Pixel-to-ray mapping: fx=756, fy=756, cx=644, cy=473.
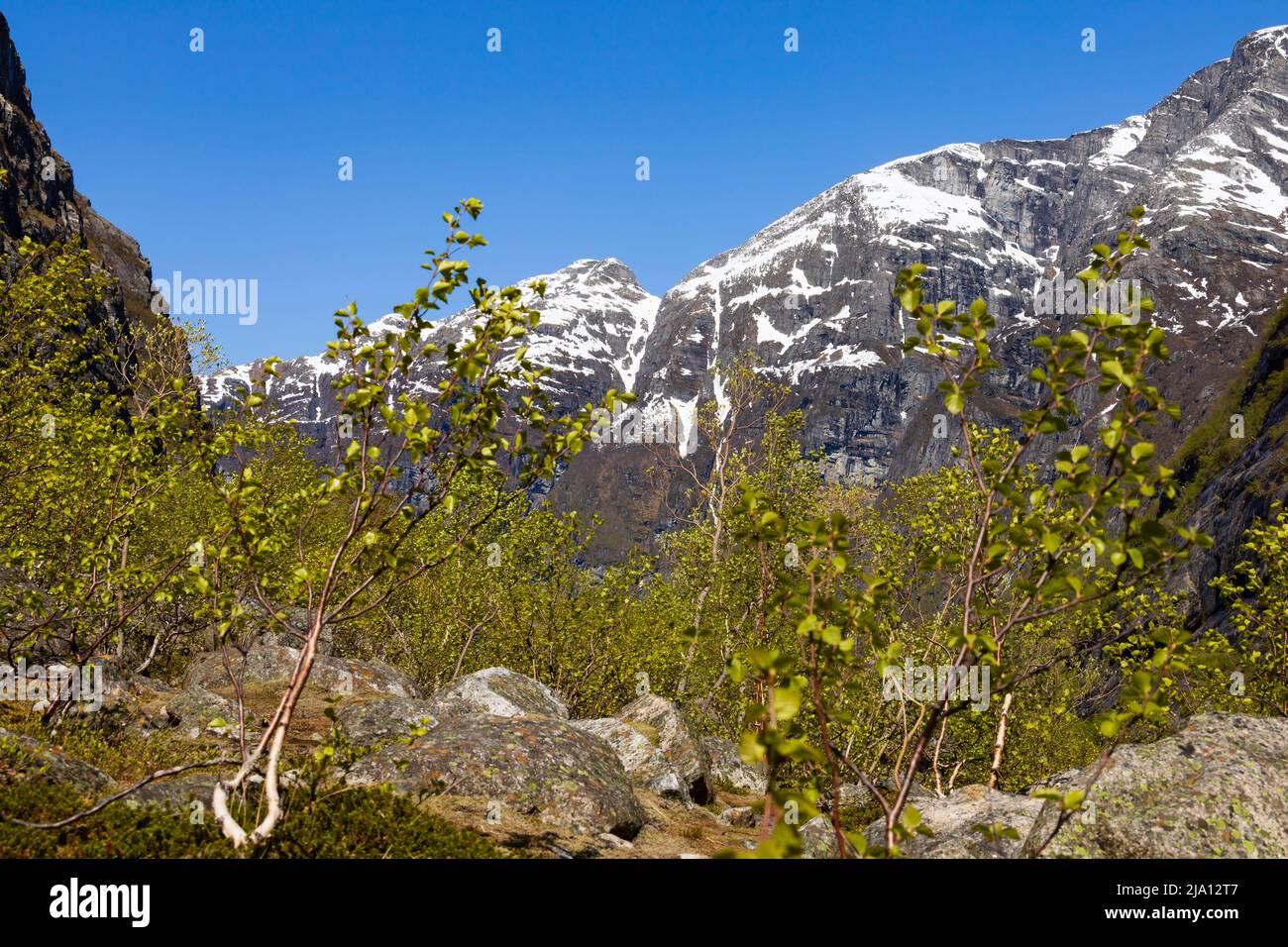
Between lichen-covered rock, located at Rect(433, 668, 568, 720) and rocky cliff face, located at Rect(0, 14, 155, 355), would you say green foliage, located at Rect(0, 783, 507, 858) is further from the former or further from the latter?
rocky cliff face, located at Rect(0, 14, 155, 355)

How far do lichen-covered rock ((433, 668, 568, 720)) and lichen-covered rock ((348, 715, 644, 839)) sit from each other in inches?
208

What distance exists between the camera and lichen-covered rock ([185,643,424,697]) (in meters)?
30.5

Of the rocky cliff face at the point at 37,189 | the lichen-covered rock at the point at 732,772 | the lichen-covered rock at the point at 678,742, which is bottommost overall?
the lichen-covered rock at the point at 732,772

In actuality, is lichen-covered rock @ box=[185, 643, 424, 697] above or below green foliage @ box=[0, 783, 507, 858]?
below

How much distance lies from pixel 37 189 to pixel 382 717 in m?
179

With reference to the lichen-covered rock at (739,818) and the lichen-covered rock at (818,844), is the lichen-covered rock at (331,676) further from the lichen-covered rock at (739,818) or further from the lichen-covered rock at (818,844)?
the lichen-covered rock at (818,844)

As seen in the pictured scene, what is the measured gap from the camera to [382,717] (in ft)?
59.2

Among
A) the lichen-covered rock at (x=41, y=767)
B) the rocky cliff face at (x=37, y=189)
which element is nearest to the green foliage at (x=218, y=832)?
the lichen-covered rock at (x=41, y=767)

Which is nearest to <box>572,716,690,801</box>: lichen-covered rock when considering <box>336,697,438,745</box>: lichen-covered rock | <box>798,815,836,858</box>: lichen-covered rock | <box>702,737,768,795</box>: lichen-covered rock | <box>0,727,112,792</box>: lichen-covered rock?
<box>336,697,438,745</box>: lichen-covered rock

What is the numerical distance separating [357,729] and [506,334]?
13082 mm

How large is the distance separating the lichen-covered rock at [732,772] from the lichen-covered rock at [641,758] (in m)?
5.56

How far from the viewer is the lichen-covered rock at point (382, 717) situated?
1712 cm

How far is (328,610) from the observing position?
9.39 m
